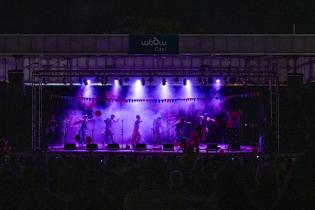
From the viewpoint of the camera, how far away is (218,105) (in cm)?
2834

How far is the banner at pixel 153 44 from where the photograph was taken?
2017 centimetres

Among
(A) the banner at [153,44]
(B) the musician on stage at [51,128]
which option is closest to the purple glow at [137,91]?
(B) the musician on stage at [51,128]

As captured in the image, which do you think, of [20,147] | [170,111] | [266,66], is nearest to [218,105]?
[170,111]

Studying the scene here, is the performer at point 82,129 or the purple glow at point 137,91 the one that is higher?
the purple glow at point 137,91

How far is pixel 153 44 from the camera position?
20.2 metres

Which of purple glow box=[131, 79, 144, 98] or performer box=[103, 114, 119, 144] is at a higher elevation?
purple glow box=[131, 79, 144, 98]

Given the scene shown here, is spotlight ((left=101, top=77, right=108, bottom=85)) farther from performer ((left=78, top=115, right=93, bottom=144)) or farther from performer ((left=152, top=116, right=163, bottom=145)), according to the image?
performer ((left=152, top=116, right=163, bottom=145))

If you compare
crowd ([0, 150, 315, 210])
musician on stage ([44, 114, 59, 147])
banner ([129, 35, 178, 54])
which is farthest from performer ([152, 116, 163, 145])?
crowd ([0, 150, 315, 210])

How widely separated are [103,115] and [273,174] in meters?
22.9

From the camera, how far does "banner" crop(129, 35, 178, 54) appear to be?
20.2 metres

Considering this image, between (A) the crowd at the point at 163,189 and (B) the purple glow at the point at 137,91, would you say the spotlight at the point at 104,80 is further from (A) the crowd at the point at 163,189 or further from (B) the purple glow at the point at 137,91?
(A) the crowd at the point at 163,189

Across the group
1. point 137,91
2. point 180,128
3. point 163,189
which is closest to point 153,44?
point 180,128

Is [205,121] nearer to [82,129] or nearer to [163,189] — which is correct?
[82,129]

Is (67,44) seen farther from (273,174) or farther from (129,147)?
(273,174)
